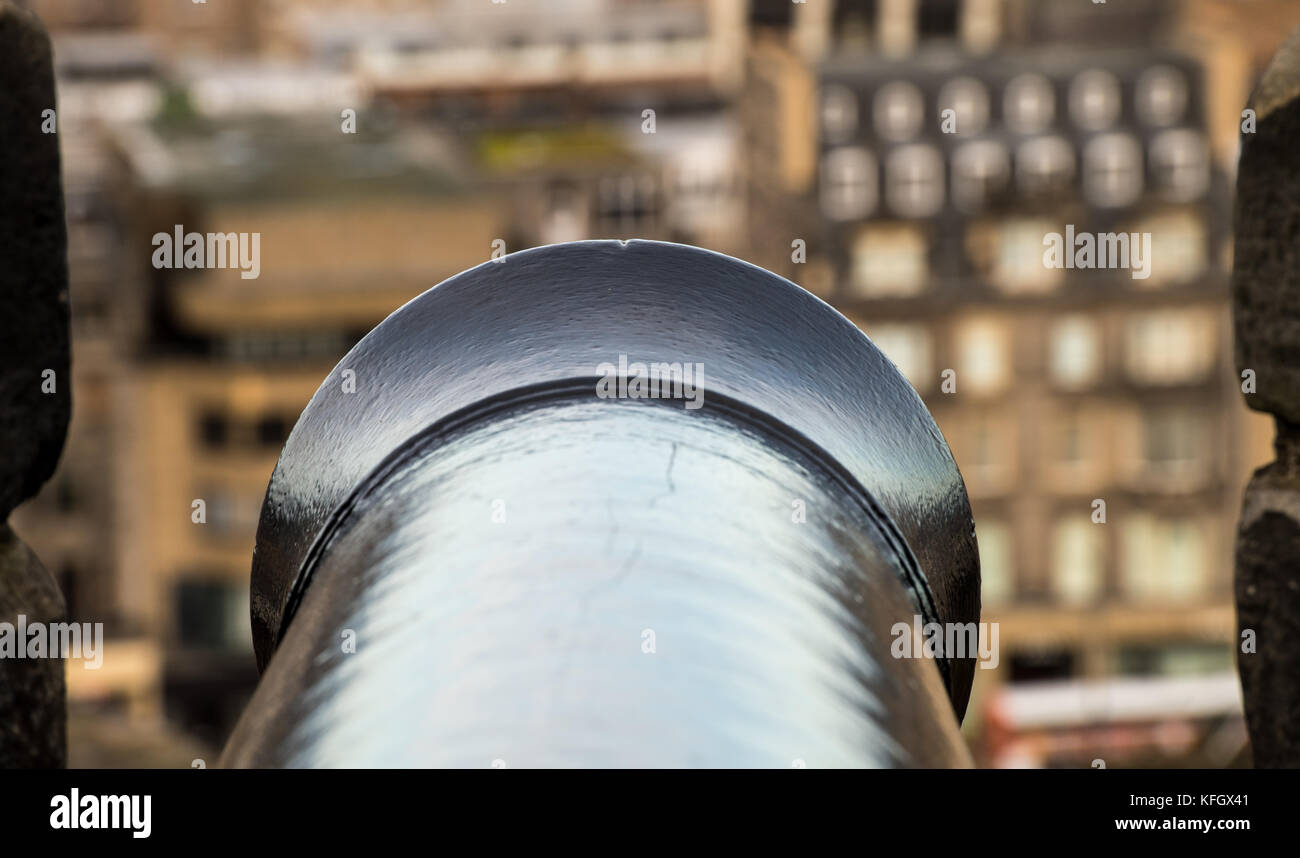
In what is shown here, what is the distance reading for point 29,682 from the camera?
2789 millimetres

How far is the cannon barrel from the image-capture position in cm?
170

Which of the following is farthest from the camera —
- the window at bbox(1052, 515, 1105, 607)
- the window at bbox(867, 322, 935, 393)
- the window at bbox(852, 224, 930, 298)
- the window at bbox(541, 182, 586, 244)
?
the window at bbox(541, 182, 586, 244)

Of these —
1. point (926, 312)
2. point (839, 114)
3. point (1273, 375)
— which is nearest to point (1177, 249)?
point (926, 312)

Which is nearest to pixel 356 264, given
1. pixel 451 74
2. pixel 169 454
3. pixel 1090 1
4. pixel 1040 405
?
pixel 169 454

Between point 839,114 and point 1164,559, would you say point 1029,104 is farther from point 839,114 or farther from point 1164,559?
point 1164,559

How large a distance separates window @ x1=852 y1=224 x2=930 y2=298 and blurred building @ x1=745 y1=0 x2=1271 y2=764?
0.15ft

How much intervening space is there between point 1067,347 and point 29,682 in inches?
1742

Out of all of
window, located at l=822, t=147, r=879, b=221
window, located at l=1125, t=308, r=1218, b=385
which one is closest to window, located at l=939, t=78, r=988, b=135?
window, located at l=822, t=147, r=879, b=221

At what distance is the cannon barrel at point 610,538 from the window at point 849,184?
45.1 metres
